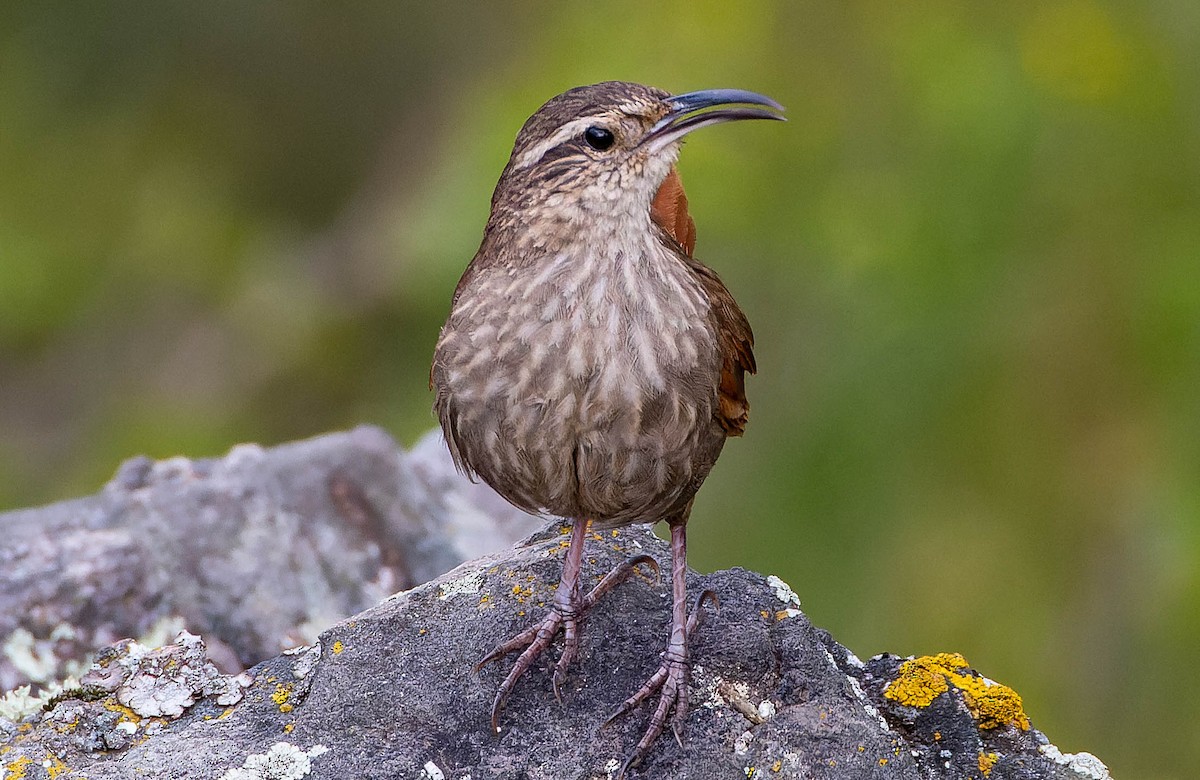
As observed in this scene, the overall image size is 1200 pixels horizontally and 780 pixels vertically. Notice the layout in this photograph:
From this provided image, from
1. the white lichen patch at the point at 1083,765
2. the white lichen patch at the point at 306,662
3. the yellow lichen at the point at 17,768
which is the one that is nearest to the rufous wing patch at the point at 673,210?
the white lichen patch at the point at 306,662

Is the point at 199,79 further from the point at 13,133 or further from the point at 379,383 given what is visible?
the point at 379,383

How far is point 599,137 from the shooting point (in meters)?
3.54

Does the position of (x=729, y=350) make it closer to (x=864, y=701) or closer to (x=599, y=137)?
(x=599, y=137)

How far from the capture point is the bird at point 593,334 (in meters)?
3.54

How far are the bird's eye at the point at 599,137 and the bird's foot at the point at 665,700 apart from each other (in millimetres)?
1264

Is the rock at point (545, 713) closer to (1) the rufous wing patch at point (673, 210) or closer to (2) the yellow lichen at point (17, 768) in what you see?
(2) the yellow lichen at point (17, 768)

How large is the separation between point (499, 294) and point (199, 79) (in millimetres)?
5242

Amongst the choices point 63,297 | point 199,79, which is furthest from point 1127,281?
point 63,297

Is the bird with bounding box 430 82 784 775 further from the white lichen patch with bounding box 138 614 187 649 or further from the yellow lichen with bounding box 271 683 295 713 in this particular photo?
the white lichen patch with bounding box 138 614 187 649

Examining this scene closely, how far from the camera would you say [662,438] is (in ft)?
11.9

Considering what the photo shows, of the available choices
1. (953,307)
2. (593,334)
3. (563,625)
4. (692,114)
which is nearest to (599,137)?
(692,114)

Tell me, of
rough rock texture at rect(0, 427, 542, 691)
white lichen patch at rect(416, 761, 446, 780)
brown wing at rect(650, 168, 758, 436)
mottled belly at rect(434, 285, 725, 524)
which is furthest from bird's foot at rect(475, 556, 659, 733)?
rough rock texture at rect(0, 427, 542, 691)

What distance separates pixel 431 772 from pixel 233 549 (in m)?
1.68

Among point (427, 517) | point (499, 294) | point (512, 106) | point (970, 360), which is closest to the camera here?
point (499, 294)
